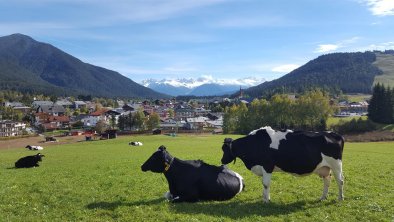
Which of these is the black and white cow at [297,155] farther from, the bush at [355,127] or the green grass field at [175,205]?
the bush at [355,127]

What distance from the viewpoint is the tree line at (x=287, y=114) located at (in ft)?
388

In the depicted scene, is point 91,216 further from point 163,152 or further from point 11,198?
point 11,198

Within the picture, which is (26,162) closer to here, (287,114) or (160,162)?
(160,162)

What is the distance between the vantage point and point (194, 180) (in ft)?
49.2

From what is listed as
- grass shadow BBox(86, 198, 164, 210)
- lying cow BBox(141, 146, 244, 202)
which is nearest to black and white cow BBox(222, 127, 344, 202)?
lying cow BBox(141, 146, 244, 202)

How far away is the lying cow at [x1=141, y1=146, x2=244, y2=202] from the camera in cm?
1488

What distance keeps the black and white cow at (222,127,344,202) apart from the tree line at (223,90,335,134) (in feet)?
340

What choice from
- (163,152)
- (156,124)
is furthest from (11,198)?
(156,124)

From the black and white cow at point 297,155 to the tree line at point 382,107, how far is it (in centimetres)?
11427

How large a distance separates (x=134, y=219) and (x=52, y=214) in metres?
2.98

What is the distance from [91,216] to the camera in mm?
12633

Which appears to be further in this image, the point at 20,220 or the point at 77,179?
the point at 77,179

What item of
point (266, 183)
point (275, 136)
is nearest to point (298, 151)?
point (275, 136)

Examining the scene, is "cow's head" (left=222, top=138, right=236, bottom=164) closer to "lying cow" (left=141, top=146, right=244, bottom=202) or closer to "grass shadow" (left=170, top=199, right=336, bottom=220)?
"lying cow" (left=141, top=146, right=244, bottom=202)
